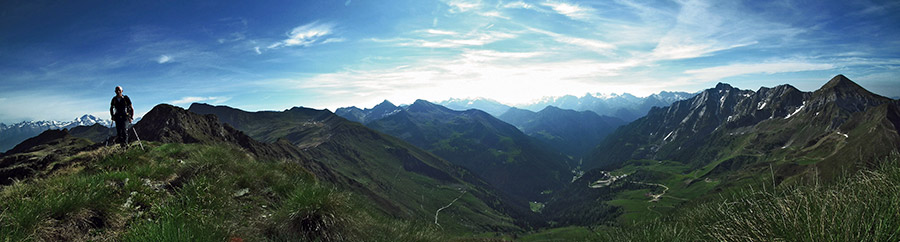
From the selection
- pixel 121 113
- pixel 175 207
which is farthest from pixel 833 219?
pixel 121 113

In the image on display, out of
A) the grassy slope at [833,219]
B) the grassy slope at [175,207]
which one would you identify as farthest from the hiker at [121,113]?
the grassy slope at [833,219]

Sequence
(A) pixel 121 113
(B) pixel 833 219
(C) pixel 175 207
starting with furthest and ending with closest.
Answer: (A) pixel 121 113 < (C) pixel 175 207 < (B) pixel 833 219

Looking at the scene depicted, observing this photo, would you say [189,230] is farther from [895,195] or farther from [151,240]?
[895,195]

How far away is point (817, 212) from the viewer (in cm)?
412

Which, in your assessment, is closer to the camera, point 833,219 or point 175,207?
point 833,219

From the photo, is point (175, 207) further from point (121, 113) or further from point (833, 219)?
point (121, 113)

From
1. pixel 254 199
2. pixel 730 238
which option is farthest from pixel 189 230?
pixel 730 238

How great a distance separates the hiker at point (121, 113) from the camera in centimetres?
1585

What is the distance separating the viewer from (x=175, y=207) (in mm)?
6148

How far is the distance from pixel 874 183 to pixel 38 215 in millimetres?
13217

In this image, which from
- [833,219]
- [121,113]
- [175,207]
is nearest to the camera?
[833,219]

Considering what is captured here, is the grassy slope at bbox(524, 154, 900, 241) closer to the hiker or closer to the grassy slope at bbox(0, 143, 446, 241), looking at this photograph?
the grassy slope at bbox(0, 143, 446, 241)

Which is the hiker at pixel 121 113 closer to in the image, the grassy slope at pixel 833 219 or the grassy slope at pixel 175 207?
→ the grassy slope at pixel 175 207

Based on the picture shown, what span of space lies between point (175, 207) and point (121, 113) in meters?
14.9
